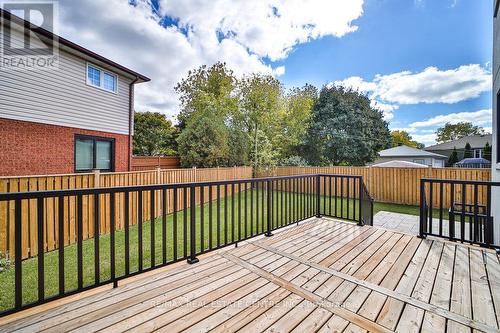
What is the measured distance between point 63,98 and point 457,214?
9.59m

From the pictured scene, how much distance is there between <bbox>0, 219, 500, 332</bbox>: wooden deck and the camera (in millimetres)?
1473

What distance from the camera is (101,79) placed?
736cm

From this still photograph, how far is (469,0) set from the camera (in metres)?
6.65

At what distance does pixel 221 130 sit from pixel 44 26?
6.20 metres

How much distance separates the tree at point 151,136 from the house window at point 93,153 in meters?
10.5

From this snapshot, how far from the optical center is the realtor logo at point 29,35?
209 inches

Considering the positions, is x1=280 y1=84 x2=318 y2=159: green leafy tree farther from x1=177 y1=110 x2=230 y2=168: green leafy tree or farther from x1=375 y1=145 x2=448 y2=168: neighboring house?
x1=375 y1=145 x2=448 y2=168: neighboring house

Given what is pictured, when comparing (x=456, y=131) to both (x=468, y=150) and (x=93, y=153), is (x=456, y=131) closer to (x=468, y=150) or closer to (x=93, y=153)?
(x=468, y=150)

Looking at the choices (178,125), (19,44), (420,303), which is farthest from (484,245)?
(178,125)

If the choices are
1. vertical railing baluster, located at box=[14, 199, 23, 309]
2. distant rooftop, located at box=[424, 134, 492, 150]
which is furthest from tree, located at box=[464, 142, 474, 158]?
vertical railing baluster, located at box=[14, 199, 23, 309]

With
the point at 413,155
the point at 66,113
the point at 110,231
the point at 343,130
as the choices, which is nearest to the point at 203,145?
the point at 66,113

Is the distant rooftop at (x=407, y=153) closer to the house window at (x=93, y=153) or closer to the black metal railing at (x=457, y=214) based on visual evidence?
the black metal railing at (x=457, y=214)

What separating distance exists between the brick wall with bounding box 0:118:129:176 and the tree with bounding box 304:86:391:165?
42.6ft

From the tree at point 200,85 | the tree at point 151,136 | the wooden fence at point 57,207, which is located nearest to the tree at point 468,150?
the tree at point 200,85
